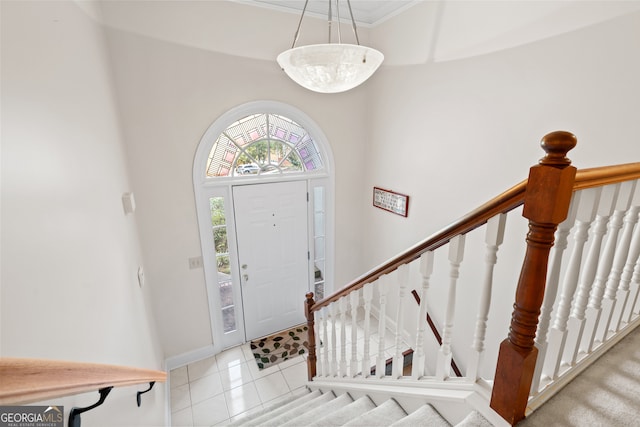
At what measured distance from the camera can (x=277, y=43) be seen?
284 cm

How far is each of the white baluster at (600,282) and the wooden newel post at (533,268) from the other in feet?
1.31

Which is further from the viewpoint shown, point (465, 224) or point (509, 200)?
point (465, 224)

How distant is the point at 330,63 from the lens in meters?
1.46

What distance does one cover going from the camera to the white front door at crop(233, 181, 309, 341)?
3.27 m

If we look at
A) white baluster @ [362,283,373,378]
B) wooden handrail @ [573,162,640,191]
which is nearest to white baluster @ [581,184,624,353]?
wooden handrail @ [573,162,640,191]

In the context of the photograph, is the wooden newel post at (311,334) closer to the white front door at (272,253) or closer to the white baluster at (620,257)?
the white front door at (272,253)

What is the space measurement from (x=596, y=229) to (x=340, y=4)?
285cm

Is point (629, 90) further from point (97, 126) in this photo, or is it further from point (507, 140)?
point (97, 126)

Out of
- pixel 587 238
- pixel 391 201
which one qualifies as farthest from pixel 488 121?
pixel 587 238

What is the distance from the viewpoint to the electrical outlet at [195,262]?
3034 millimetres

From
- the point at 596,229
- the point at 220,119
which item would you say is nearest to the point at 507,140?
the point at 596,229

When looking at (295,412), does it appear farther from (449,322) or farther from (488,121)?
(488,121)

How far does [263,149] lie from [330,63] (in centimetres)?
186

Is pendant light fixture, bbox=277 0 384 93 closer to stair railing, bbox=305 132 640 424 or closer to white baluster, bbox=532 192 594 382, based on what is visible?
stair railing, bbox=305 132 640 424
